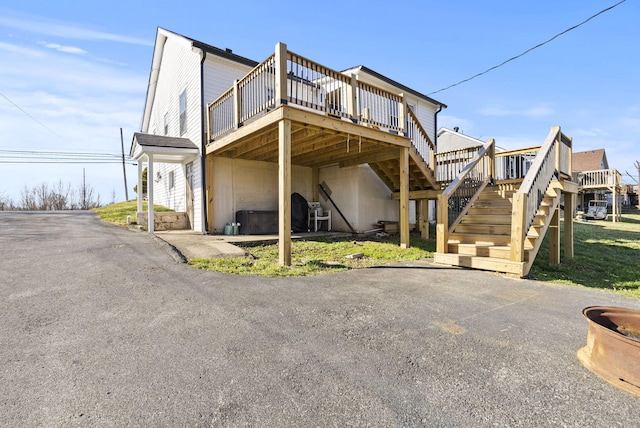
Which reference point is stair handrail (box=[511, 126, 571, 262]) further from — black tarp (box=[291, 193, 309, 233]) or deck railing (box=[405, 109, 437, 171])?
black tarp (box=[291, 193, 309, 233])

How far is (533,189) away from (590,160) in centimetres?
3616

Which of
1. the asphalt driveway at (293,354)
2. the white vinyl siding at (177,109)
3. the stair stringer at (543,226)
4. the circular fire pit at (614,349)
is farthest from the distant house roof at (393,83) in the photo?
the circular fire pit at (614,349)

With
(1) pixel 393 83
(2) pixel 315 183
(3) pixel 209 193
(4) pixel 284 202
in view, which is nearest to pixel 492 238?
(4) pixel 284 202

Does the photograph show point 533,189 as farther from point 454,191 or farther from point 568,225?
point 568,225

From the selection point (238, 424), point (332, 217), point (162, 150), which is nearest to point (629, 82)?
point (332, 217)

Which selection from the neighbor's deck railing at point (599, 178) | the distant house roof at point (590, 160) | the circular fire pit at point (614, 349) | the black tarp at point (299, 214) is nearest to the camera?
the circular fire pit at point (614, 349)

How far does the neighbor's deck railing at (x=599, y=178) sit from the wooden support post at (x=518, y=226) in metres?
20.5

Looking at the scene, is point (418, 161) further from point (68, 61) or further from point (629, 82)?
point (68, 61)

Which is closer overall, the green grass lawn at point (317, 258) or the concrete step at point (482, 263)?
the concrete step at point (482, 263)

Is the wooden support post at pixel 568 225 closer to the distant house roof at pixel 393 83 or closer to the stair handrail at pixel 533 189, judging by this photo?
the stair handrail at pixel 533 189

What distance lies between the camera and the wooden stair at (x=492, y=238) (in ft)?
16.4

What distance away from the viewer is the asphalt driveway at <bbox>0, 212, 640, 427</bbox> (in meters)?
1.62

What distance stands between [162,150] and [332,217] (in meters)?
6.19

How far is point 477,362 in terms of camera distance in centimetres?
217
